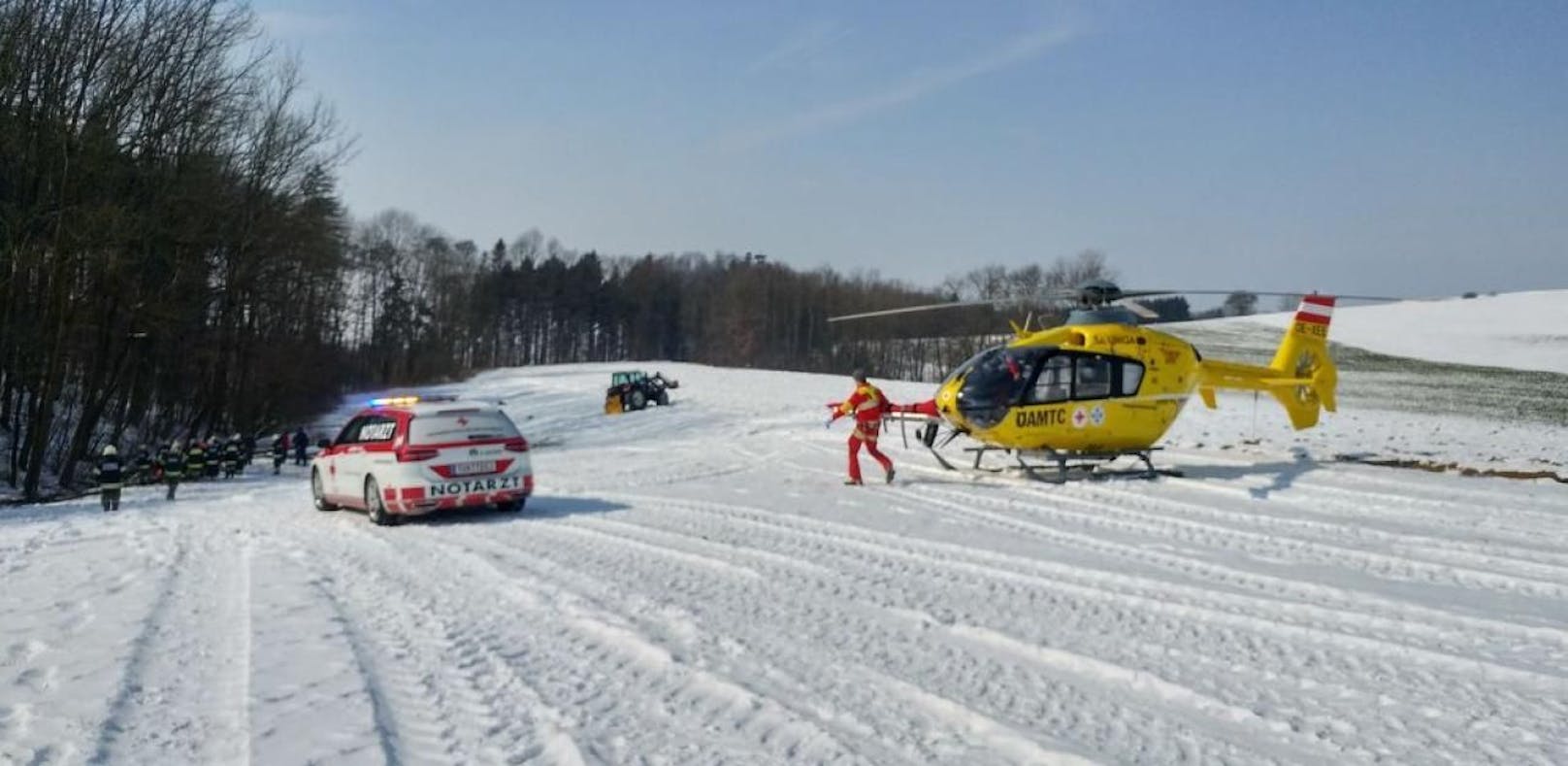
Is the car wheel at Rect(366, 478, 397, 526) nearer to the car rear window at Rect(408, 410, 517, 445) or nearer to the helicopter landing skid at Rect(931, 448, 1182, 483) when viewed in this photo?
the car rear window at Rect(408, 410, 517, 445)

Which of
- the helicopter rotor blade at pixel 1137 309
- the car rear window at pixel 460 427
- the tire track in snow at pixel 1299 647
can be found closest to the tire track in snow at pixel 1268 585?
the tire track in snow at pixel 1299 647

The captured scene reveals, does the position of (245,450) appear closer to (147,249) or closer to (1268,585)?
(147,249)

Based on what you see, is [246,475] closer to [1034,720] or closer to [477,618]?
[477,618]

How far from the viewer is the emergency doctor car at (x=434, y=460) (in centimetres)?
1352

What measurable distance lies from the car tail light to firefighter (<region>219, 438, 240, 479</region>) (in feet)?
56.9

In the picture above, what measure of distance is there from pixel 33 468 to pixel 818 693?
28693mm

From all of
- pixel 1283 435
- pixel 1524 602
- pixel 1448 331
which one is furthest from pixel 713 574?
pixel 1448 331

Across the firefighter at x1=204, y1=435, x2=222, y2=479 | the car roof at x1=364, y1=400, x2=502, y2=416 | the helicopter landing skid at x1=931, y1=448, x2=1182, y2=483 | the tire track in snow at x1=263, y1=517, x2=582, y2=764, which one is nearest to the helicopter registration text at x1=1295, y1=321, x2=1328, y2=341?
the helicopter landing skid at x1=931, y1=448, x2=1182, y2=483

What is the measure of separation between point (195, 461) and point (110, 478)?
8513 mm

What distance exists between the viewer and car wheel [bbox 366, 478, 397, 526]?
1379 cm

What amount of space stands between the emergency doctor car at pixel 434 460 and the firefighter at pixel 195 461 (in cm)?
1437

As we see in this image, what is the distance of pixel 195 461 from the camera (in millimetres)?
26500

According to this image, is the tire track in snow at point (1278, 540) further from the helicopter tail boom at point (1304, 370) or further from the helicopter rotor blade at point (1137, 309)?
the helicopter tail boom at point (1304, 370)

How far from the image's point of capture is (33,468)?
89.3ft
